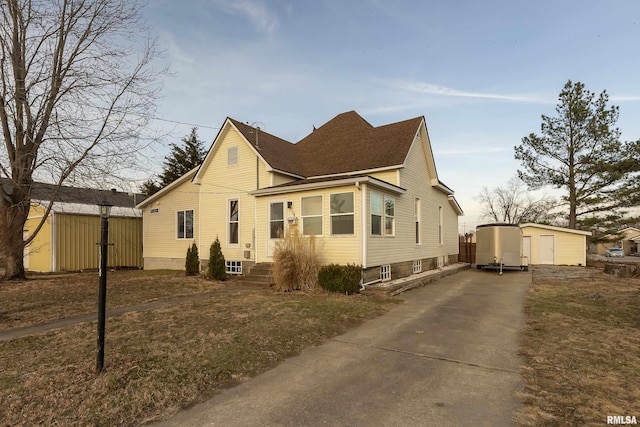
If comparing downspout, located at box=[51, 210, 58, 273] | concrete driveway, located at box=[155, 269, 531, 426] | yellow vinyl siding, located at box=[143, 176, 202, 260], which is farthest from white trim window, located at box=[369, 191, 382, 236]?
downspout, located at box=[51, 210, 58, 273]

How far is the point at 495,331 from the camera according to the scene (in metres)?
6.66

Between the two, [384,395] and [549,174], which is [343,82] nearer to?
[384,395]

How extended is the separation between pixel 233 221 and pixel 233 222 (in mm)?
47

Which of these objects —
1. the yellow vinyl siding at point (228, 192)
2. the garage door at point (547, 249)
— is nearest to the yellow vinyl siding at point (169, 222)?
the yellow vinyl siding at point (228, 192)

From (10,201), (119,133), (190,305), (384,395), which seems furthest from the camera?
(10,201)

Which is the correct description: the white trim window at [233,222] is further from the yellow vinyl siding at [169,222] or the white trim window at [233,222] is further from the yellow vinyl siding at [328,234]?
the yellow vinyl siding at [169,222]

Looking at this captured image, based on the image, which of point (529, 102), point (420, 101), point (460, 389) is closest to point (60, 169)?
point (460, 389)

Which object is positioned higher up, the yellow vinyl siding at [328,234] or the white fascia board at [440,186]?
the white fascia board at [440,186]

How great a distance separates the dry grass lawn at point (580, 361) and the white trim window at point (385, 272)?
454cm

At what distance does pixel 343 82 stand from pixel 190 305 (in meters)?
11.8

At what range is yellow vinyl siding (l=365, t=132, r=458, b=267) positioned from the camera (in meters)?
12.2

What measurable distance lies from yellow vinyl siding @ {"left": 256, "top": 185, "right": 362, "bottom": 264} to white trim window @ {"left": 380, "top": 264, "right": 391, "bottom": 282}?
67.5 inches

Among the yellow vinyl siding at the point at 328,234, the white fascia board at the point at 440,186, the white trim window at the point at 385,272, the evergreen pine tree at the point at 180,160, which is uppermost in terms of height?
the evergreen pine tree at the point at 180,160

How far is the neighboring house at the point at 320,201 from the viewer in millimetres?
11734
